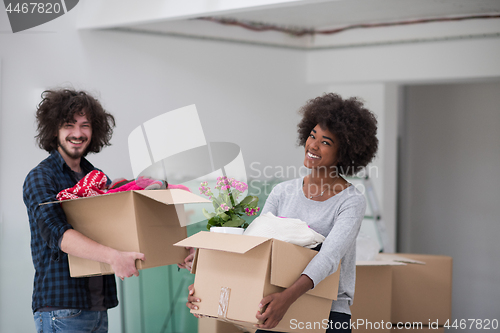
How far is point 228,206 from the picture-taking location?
1.43m

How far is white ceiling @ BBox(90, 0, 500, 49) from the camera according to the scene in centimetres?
296

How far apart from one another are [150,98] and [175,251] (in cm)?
154

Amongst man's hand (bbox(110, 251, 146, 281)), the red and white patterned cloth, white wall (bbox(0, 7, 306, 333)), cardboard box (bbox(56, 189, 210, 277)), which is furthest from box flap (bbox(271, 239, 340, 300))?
white wall (bbox(0, 7, 306, 333))

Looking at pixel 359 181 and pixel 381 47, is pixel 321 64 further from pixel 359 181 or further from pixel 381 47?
pixel 359 181

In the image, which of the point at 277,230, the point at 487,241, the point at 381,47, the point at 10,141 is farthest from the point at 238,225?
the point at 487,241

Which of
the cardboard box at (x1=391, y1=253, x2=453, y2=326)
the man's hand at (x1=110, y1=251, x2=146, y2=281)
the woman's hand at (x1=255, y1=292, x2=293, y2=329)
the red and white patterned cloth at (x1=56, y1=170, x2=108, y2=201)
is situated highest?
the red and white patterned cloth at (x1=56, y1=170, x2=108, y2=201)

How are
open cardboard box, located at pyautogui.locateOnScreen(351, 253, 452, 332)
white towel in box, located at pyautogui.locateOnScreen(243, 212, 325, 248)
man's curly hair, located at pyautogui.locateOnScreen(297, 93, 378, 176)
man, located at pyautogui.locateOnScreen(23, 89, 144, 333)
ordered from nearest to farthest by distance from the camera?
white towel in box, located at pyautogui.locateOnScreen(243, 212, 325, 248) → man, located at pyautogui.locateOnScreen(23, 89, 144, 333) → man's curly hair, located at pyautogui.locateOnScreen(297, 93, 378, 176) → open cardboard box, located at pyautogui.locateOnScreen(351, 253, 452, 332)

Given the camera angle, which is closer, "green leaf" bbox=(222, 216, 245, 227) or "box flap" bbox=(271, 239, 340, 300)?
"box flap" bbox=(271, 239, 340, 300)

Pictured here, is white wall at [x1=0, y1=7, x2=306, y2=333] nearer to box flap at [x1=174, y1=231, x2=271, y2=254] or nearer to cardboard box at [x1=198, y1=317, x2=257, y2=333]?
cardboard box at [x1=198, y1=317, x2=257, y2=333]

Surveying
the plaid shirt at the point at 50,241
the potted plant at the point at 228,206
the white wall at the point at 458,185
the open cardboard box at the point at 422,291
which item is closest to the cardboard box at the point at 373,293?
the open cardboard box at the point at 422,291

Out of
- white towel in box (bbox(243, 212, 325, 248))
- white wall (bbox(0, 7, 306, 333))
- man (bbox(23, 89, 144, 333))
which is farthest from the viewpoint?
white wall (bbox(0, 7, 306, 333))

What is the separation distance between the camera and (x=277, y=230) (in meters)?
1.37

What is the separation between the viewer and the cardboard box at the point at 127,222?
1.46 metres

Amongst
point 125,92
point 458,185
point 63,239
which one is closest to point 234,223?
point 63,239
